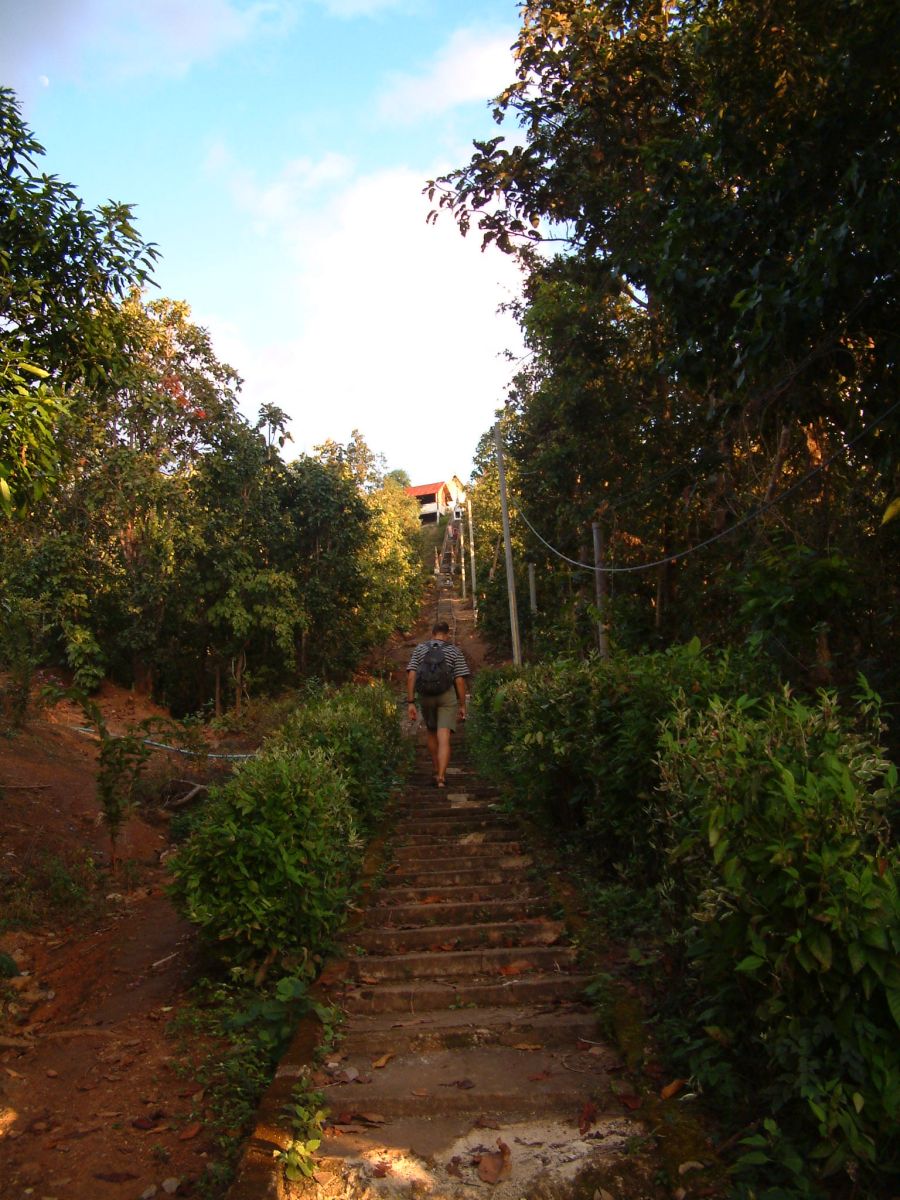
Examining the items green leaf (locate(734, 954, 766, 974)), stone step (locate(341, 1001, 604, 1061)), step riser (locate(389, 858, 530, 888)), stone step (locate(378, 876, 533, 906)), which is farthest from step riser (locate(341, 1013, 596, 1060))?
step riser (locate(389, 858, 530, 888))

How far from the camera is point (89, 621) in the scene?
18.9 m

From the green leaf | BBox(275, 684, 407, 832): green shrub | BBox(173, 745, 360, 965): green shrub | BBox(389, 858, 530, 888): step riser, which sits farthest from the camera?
BBox(275, 684, 407, 832): green shrub

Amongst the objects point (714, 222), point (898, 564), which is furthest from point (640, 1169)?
point (714, 222)

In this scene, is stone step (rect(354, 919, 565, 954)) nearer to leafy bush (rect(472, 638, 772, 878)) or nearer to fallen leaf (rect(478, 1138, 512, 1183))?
leafy bush (rect(472, 638, 772, 878))

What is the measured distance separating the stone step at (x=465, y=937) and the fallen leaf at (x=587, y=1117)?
2038mm

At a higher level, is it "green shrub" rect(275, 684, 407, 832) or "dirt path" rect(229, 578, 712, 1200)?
"green shrub" rect(275, 684, 407, 832)

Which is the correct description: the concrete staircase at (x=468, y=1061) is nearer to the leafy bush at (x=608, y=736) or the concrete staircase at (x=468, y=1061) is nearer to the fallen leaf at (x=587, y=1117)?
the fallen leaf at (x=587, y=1117)

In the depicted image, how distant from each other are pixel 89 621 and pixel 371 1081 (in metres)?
16.4

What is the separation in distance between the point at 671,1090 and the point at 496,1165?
28.6 inches

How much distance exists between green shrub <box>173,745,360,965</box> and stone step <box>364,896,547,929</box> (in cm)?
66

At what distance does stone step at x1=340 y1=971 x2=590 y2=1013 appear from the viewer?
15.9 ft

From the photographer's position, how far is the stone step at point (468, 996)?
485 cm

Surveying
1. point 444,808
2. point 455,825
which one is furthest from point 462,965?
point 444,808

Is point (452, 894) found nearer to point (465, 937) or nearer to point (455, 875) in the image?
point (455, 875)
